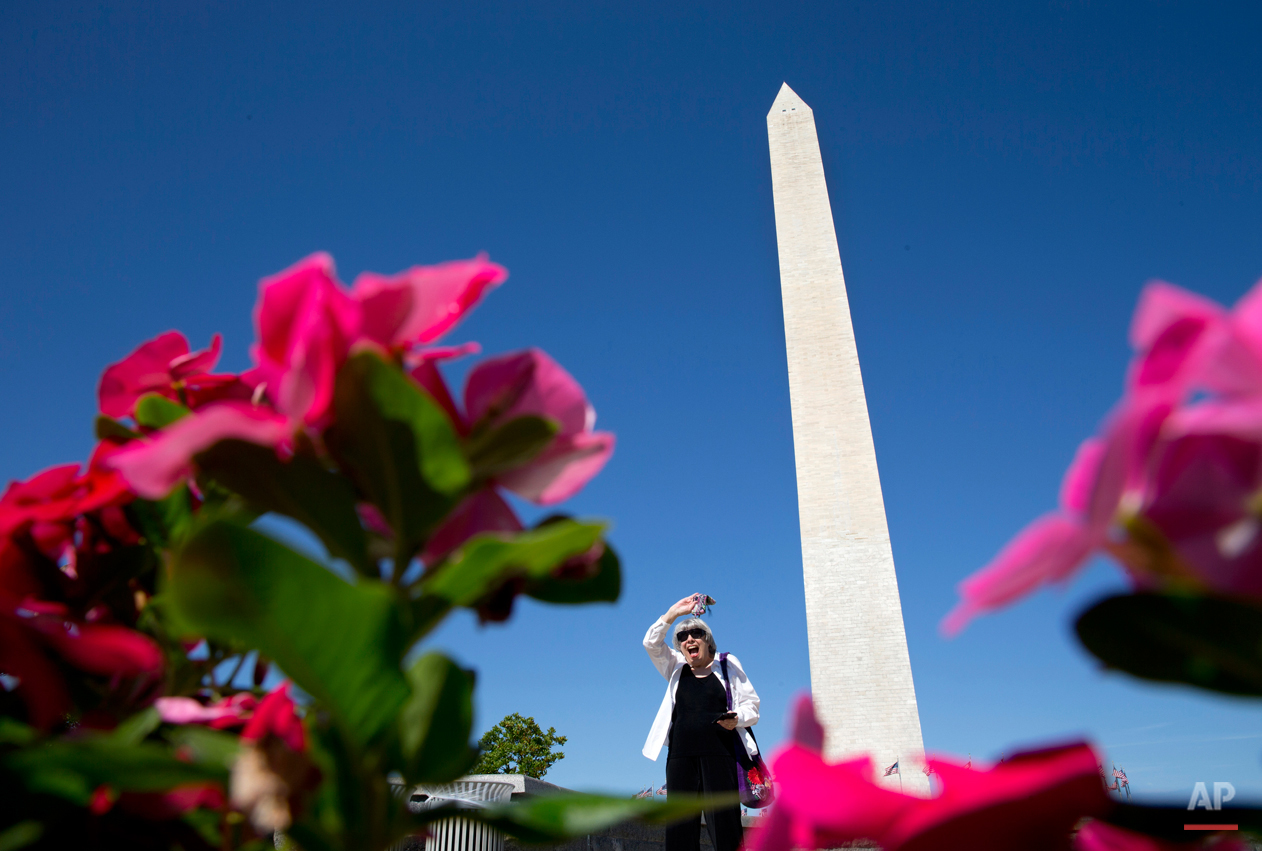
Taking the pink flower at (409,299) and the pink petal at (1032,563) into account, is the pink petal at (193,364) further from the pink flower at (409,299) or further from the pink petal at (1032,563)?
the pink petal at (1032,563)

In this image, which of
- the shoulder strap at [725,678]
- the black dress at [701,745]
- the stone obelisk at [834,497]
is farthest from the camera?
the stone obelisk at [834,497]

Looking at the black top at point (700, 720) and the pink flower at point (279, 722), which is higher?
the black top at point (700, 720)

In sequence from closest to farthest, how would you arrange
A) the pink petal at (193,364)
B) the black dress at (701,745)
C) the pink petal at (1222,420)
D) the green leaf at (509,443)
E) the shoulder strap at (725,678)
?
the pink petal at (1222,420) → the green leaf at (509,443) → the pink petal at (193,364) → the black dress at (701,745) → the shoulder strap at (725,678)

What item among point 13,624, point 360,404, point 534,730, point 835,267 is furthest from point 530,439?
point 534,730

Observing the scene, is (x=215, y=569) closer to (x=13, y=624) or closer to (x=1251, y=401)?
(x=13, y=624)

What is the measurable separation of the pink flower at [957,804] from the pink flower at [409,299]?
184 mm

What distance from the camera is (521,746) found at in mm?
19547

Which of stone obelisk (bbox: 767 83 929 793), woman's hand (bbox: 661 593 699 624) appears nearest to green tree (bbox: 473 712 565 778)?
stone obelisk (bbox: 767 83 929 793)

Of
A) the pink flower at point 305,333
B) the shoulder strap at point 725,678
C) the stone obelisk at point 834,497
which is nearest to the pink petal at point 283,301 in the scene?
the pink flower at point 305,333

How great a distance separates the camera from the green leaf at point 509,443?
28 cm

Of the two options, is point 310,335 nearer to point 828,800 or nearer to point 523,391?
point 523,391

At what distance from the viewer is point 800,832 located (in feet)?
0.81

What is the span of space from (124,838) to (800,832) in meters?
0.24

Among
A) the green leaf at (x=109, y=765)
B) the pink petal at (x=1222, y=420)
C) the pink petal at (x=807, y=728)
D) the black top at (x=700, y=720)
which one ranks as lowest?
the green leaf at (x=109, y=765)
